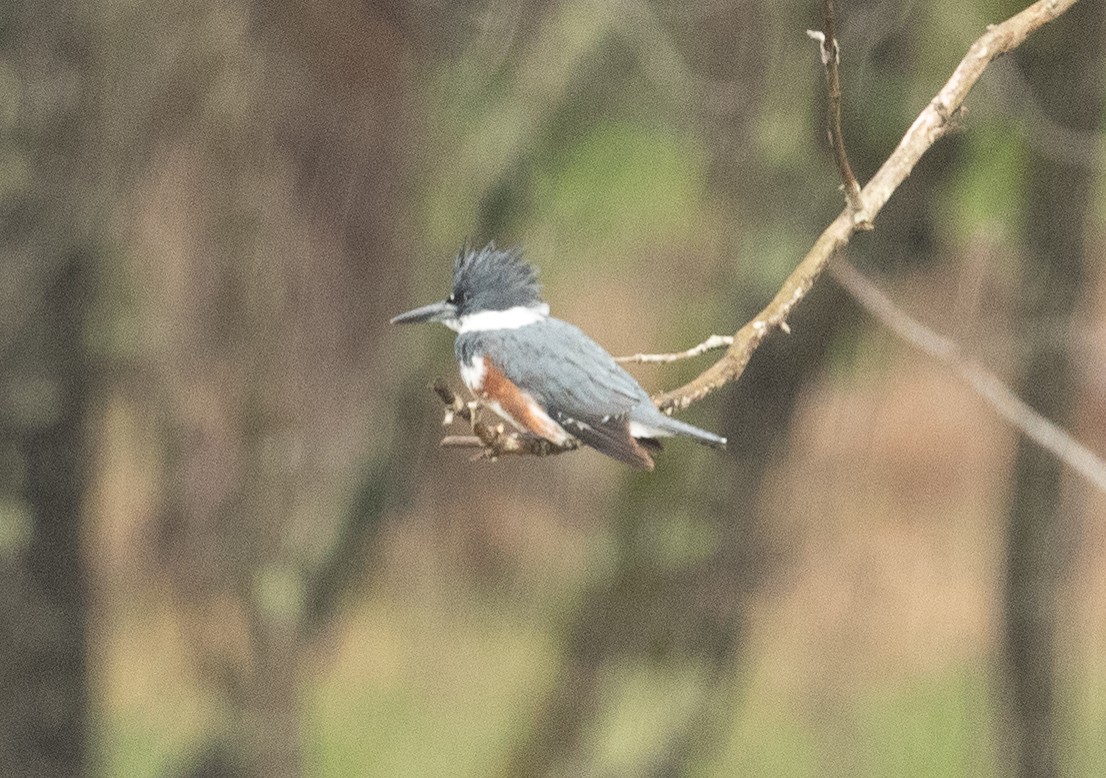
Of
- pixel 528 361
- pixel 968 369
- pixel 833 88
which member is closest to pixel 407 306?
pixel 968 369

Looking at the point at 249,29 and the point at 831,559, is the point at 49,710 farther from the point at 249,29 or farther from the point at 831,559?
the point at 831,559

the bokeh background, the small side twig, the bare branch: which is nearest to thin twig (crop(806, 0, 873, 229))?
the bare branch

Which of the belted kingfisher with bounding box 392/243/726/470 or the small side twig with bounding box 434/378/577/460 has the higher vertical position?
the belted kingfisher with bounding box 392/243/726/470

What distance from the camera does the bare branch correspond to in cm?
211

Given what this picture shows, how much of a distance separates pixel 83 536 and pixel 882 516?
25.4ft

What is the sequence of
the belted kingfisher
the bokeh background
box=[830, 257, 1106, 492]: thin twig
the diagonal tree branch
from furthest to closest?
the bokeh background
box=[830, 257, 1106, 492]: thin twig
the belted kingfisher
the diagonal tree branch

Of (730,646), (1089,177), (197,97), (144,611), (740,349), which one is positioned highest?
(1089,177)

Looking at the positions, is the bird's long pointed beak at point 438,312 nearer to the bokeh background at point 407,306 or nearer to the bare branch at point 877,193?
the bare branch at point 877,193

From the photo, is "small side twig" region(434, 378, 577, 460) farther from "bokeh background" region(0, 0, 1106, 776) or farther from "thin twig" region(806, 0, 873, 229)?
"bokeh background" region(0, 0, 1106, 776)

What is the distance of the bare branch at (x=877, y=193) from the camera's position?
211cm

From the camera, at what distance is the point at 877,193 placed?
2404 millimetres

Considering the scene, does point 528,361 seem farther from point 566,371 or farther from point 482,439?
point 482,439

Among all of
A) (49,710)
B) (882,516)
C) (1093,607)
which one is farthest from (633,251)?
(49,710)

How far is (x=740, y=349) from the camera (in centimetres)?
215
